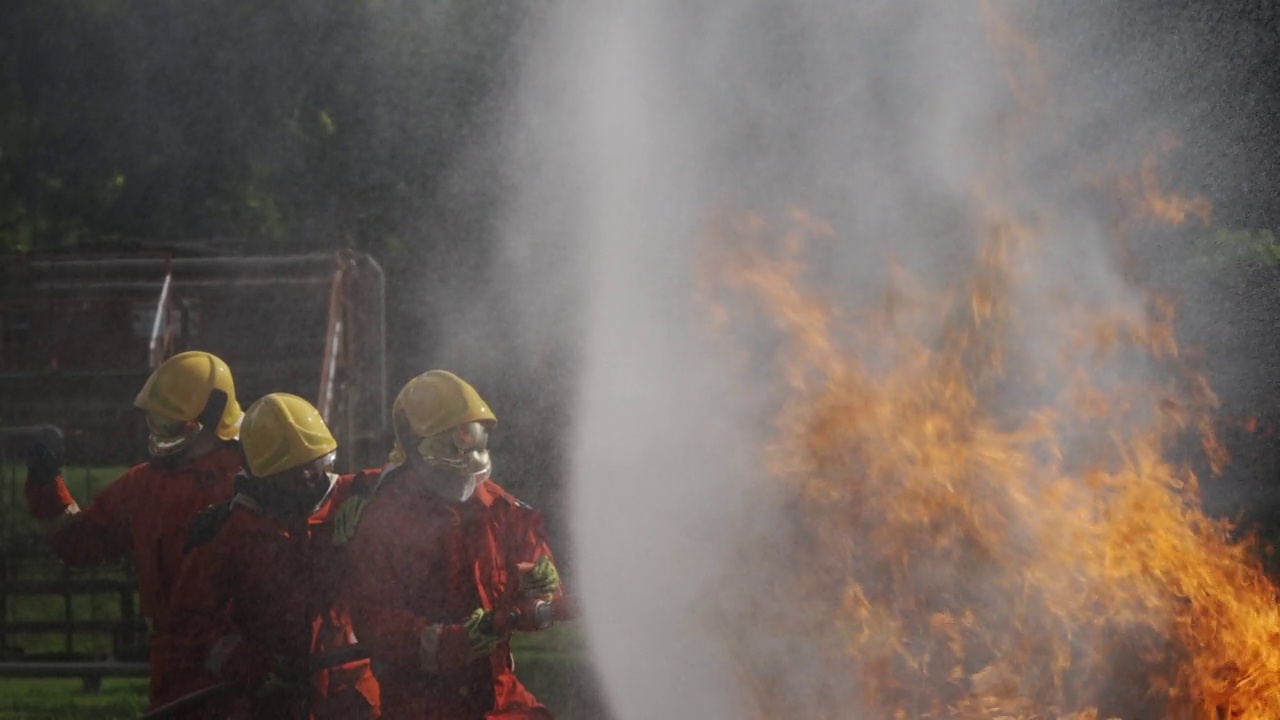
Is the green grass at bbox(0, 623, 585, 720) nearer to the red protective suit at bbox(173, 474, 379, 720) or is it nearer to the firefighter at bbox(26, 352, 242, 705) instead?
the firefighter at bbox(26, 352, 242, 705)

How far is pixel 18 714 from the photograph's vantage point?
800 cm

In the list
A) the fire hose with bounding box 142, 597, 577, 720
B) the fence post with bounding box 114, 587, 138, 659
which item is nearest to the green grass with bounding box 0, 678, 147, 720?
the fence post with bounding box 114, 587, 138, 659

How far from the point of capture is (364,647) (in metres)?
4.43

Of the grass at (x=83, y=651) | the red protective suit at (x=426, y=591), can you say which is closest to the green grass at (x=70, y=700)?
the grass at (x=83, y=651)

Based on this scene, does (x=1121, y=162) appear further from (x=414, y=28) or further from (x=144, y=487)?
(x=144, y=487)

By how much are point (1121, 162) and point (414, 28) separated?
25.3 ft

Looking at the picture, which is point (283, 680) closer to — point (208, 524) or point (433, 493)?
point (208, 524)

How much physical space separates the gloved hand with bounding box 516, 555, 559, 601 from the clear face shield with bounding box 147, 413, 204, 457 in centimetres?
137

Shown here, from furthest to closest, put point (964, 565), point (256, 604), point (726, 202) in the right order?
point (726, 202) < point (964, 565) < point (256, 604)

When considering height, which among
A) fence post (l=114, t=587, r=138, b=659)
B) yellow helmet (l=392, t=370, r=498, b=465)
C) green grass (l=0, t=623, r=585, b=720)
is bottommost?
green grass (l=0, t=623, r=585, b=720)

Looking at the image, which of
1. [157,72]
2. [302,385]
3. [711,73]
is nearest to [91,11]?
[157,72]

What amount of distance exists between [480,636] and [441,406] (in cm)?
77

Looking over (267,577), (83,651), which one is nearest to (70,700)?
(83,651)

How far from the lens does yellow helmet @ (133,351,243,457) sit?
4902 millimetres
